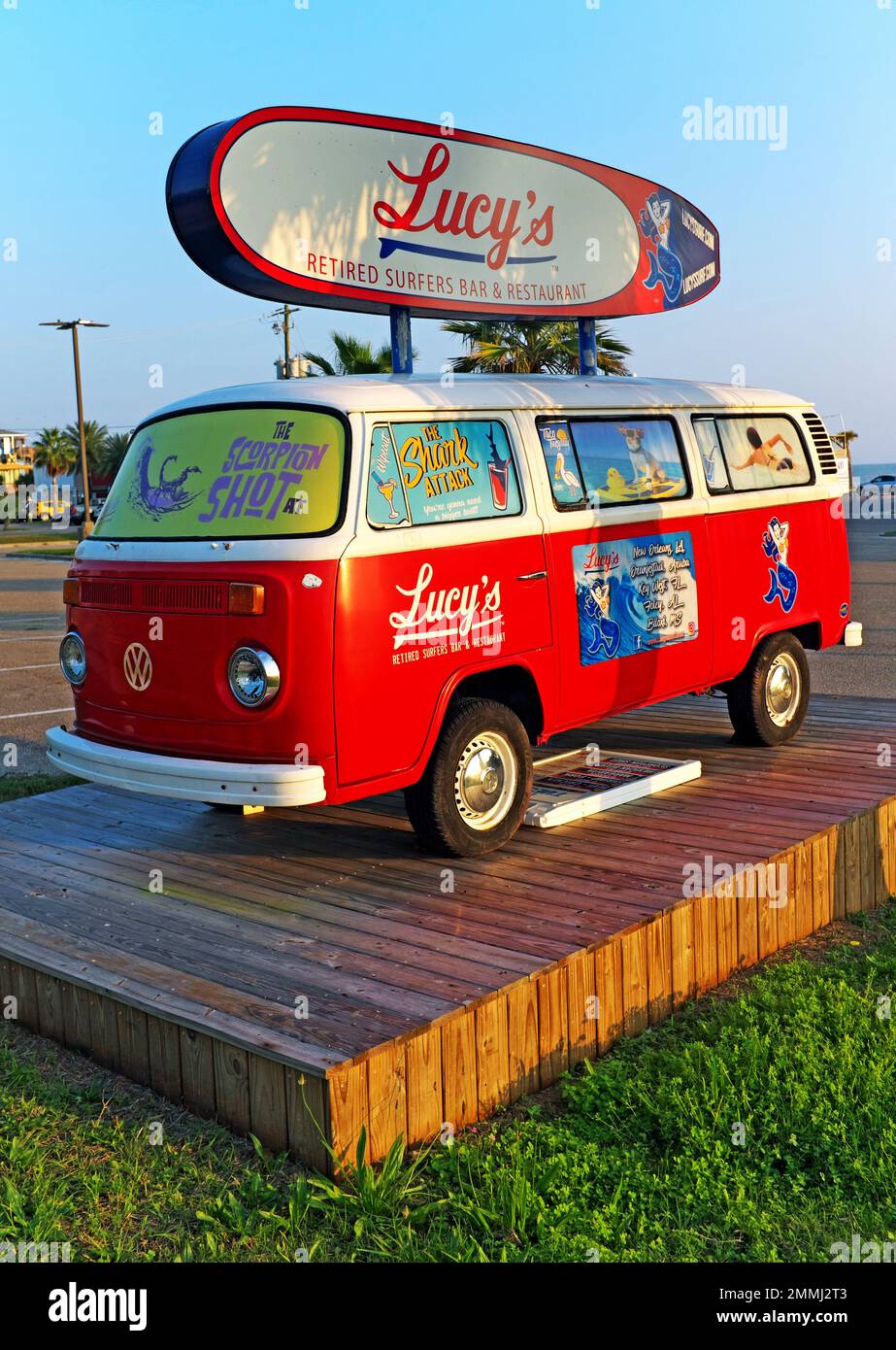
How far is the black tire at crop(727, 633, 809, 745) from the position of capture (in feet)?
24.8

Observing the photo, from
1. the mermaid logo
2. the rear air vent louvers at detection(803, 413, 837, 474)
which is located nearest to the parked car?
the rear air vent louvers at detection(803, 413, 837, 474)

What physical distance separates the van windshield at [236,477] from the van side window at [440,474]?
21 centimetres

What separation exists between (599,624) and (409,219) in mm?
2400

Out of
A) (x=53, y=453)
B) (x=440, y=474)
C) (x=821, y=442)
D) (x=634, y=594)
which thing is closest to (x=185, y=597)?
(x=440, y=474)

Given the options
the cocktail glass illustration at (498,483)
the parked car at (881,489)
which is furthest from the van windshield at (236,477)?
the parked car at (881,489)

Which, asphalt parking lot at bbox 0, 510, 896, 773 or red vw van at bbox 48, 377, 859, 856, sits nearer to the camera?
red vw van at bbox 48, 377, 859, 856

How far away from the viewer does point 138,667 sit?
214 inches

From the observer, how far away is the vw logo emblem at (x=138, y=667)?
538cm

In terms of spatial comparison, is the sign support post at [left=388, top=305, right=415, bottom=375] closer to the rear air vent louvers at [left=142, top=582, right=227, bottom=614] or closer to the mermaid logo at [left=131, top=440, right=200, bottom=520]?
the mermaid logo at [left=131, top=440, right=200, bottom=520]

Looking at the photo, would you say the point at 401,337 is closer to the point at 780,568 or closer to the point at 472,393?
the point at 472,393

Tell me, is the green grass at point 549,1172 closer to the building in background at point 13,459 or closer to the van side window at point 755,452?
the van side window at point 755,452

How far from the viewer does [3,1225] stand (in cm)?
352

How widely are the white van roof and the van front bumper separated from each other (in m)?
1.52

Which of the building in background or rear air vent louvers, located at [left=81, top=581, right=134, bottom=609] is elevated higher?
the building in background
